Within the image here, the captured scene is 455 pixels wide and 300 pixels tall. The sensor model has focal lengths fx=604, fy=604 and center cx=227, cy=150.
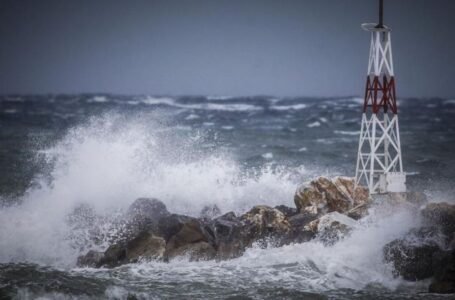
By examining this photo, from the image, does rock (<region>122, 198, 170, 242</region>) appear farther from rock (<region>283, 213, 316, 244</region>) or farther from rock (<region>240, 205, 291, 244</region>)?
rock (<region>283, 213, 316, 244</region>)

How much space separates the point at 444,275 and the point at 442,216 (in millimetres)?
2101

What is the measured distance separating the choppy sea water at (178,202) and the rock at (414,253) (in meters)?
0.23

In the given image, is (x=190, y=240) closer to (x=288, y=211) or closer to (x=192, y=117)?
(x=288, y=211)

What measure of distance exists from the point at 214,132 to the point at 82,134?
21.0 m

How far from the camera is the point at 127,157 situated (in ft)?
60.2

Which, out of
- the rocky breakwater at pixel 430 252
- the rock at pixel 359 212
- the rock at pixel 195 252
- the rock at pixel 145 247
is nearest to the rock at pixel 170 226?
the rock at pixel 145 247

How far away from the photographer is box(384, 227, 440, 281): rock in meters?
10.6

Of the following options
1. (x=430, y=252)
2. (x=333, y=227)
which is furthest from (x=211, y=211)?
(x=430, y=252)

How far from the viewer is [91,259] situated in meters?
12.0

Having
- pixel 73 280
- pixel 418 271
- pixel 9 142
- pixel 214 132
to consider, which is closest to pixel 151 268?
pixel 73 280

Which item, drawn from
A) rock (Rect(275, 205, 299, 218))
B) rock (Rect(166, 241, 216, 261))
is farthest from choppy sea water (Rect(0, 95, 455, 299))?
rock (Rect(275, 205, 299, 218))

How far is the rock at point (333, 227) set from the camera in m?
12.4

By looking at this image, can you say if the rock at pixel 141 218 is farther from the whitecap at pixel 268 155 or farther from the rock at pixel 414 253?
the whitecap at pixel 268 155

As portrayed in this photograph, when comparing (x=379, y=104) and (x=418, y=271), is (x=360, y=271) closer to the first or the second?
(x=418, y=271)
